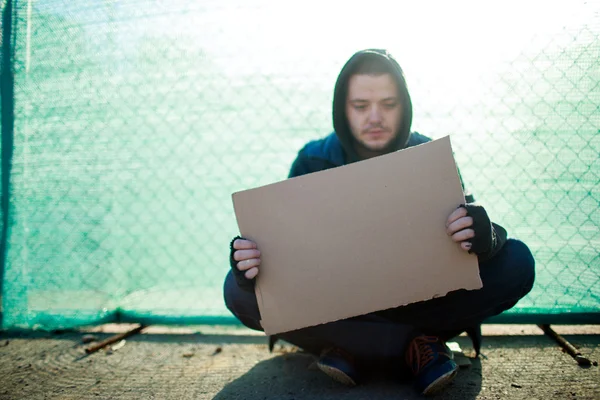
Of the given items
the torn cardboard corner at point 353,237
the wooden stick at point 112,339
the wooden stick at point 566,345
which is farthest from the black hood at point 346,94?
the wooden stick at point 112,339

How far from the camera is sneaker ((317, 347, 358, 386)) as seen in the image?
1.38 metres

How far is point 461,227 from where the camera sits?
1225 mm

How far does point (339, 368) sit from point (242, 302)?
0.36 metres

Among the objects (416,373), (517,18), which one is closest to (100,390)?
(416,373)

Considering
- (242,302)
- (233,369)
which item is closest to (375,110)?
(242,302)

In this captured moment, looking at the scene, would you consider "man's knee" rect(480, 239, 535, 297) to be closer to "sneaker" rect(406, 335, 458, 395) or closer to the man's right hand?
"sneaker" rect(406, 335, 458, 395)

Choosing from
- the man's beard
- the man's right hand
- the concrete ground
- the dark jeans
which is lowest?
the concrete ground

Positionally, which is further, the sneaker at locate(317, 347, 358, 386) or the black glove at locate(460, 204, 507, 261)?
the sneaker at locate(317, 347, 358, 386)

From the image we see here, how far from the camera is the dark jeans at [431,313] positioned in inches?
56.1

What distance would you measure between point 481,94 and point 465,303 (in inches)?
32.2

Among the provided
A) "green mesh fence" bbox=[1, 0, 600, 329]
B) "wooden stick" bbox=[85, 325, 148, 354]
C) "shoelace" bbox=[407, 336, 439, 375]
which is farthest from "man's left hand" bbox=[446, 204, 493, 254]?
"wooden stick" bbox=[85, 325, 148, 354]

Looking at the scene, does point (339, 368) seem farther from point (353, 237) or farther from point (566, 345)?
point (566, 345)

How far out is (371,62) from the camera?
167 centimetres

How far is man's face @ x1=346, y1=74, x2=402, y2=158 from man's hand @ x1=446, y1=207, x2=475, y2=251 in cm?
50
